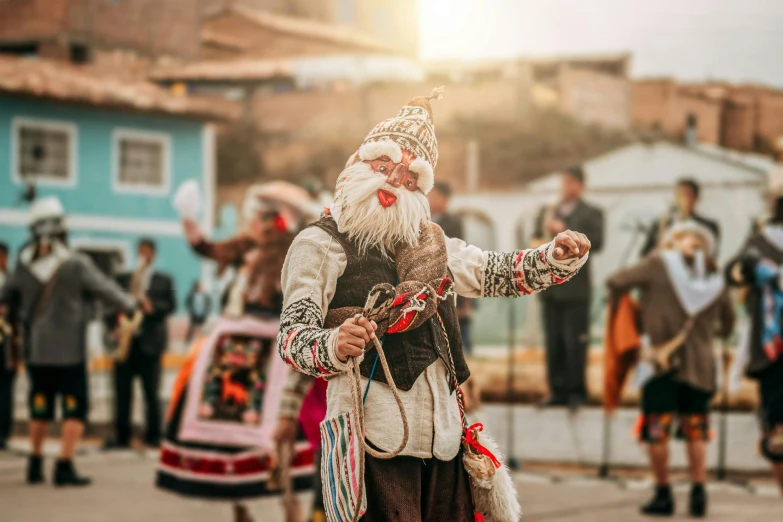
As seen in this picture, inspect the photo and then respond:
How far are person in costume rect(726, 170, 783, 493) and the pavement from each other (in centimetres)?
90

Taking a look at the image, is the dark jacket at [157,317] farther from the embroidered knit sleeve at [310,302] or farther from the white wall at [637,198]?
the embroidered knit sleeve at [310,302]

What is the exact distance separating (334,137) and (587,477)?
Answer: 32183 millimetres

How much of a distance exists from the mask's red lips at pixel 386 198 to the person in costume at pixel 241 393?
8.81 feet

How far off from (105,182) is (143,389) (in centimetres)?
1900

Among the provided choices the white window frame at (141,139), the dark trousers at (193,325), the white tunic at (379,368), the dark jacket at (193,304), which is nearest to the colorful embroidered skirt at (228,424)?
the white tunic at (379,368)

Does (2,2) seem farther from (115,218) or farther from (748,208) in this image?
(748,208)

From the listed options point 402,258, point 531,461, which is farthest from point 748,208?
point 402,258

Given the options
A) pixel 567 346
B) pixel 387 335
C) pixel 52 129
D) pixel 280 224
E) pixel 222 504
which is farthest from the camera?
pixel 52 129

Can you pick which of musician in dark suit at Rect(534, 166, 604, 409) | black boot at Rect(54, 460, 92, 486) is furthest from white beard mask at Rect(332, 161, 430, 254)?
musician in dark suit at Rect(534, 166, 604, 409)

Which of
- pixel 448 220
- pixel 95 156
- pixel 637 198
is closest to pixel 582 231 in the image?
pixel 448 220

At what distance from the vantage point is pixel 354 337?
2.89 meters

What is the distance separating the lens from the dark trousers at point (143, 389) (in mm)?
9961

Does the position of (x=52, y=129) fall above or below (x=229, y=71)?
below

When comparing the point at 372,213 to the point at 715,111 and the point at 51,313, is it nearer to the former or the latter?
the point at 51,313
